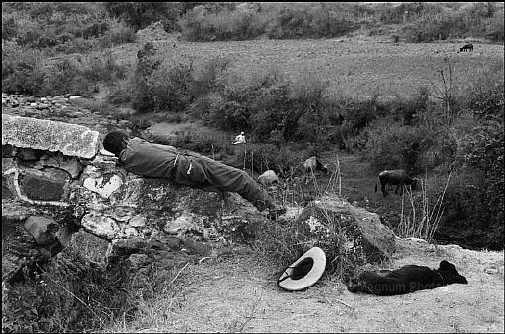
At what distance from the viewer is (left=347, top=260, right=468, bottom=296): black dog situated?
16.9 feet

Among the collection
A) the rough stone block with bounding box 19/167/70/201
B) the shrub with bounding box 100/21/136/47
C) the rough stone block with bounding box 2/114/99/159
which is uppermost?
the rough stone block with bounding box 2/114/99/159

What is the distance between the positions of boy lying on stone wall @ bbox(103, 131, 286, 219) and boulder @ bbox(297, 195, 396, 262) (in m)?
0.71

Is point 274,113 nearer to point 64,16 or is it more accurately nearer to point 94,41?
point 94,41

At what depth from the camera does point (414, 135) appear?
1429 centimetres

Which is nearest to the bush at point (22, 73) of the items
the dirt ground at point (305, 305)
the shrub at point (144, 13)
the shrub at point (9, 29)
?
the shrub at point (9, 29)

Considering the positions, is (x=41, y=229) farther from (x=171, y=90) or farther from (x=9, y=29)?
(x=9, y=29)

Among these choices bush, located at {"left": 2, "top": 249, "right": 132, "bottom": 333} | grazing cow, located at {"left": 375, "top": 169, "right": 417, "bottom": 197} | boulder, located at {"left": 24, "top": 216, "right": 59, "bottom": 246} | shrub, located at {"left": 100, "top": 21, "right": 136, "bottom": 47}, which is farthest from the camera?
shrub, located at {"left": 100, "top": 21, "right": 136, "bottom": 47}

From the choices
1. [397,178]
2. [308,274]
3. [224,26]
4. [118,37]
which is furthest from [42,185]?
[118,37]

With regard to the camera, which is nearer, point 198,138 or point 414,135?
point 414,135

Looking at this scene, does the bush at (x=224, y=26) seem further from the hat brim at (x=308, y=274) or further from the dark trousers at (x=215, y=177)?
the hat brim at (x=308, y=274)

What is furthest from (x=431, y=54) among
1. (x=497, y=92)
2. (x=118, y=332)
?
(x=118, y=332)

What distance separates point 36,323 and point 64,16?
110ft

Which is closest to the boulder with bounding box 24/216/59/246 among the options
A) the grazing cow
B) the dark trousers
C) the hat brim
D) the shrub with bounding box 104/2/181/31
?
the dark trousers

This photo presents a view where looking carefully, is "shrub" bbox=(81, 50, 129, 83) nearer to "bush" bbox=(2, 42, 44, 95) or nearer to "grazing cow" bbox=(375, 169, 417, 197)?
"bush" bbox=(2, 42, 44, 95)
